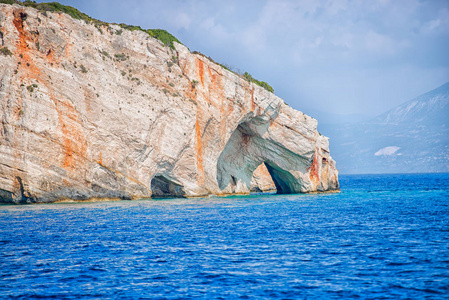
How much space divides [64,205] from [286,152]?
3244cm

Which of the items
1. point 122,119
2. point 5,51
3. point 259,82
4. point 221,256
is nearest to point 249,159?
point 259,82

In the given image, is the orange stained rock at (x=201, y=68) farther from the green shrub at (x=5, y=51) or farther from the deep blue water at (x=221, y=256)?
the deep blue water at (x=221, y=256)

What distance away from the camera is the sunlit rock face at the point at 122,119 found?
40.1 m

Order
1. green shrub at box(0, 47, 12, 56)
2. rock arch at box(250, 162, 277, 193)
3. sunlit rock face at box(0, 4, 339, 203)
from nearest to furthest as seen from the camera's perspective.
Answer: sunlit rock face at box(0, 4, 339, 203) < green shrub at box(0, 47, 12, 56) < rock arch at box(250, 162, 277, 193)

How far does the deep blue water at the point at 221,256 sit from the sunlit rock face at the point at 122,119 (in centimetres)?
781

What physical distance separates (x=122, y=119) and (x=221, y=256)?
29568 mm

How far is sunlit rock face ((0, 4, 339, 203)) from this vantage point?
4009 centimetres

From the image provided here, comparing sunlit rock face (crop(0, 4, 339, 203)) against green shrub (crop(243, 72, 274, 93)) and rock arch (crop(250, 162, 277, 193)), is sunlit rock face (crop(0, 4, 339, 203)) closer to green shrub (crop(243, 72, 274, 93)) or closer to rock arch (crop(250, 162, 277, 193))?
green shrub (crop(243, 72, 274, 93))

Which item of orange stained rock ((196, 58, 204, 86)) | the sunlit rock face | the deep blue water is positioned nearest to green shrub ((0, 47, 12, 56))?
the sunlit rock face

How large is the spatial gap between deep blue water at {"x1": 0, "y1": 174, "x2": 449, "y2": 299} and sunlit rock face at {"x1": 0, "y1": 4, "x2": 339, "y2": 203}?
307 inches

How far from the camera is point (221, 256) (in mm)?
20328

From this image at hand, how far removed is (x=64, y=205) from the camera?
39875 millimetres

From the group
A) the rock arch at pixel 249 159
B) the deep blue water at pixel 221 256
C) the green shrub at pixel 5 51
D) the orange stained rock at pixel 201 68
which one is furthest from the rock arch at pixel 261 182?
the green shrub at pixel 5 51

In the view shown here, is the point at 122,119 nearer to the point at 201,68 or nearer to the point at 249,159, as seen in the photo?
the point at 201,68
